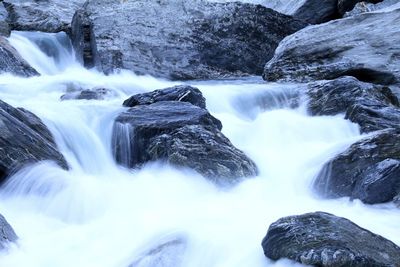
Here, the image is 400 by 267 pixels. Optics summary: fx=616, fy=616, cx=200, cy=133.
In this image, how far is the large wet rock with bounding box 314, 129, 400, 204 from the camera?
593 cm

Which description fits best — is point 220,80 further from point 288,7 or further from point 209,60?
point 288,7

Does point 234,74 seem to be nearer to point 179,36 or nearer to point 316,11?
point 179,36

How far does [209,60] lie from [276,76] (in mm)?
2023

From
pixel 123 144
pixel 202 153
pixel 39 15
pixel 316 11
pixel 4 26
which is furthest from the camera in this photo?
pixel 316 11

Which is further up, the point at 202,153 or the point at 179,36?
the point at 202,153

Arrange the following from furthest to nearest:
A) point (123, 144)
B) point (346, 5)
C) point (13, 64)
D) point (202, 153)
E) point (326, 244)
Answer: point (346, 5) → point (13, 64) → point (123, 144) → point (202, 153) → point (326, 244)

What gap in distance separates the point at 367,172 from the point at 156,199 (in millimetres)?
2216

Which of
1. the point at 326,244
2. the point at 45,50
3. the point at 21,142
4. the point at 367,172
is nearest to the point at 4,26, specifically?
the point at 45,50

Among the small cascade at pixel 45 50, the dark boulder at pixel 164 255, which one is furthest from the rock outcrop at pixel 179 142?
the small cascade at pixel 45 50

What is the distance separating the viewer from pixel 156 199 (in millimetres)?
6605

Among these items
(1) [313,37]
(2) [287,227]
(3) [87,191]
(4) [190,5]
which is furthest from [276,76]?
(2) [287,227]

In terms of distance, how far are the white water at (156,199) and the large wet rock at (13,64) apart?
2287mm

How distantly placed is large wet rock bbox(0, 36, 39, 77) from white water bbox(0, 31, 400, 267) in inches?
90.1

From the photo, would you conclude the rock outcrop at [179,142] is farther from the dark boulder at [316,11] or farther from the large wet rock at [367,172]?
the dark boulder at [316,11]
